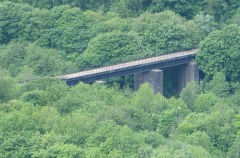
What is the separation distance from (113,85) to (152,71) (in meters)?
6.38

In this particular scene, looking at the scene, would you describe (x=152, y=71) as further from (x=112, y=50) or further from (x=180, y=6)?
(x=180, y=6)

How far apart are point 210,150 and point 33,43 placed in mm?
44419

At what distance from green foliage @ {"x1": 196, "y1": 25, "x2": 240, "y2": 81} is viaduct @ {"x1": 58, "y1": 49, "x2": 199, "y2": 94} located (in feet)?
11.3

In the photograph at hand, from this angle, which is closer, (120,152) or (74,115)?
(120,152)

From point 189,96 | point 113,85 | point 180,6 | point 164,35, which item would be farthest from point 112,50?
point 180,6

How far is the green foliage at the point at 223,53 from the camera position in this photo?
128 metres

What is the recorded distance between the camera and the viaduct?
12600 centimetres

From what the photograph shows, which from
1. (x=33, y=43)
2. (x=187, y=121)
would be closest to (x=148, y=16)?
(x=33, y=43)

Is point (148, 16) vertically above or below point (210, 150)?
above

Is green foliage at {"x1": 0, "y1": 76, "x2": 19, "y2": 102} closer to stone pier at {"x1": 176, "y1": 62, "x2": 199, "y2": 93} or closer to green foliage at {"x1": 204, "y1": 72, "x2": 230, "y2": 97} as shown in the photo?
green foliage at {"x1": 204, "y1": 72, "x2": 230, "y2": 97}

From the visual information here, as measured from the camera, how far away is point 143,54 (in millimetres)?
131125

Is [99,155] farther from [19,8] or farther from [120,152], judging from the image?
[19,8]

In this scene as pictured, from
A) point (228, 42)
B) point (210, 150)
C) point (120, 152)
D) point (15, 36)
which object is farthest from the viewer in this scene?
point (15, 36)

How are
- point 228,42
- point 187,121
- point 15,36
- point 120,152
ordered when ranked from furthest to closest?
point 15,36
point 228,42
point 187,121
point 120,152
